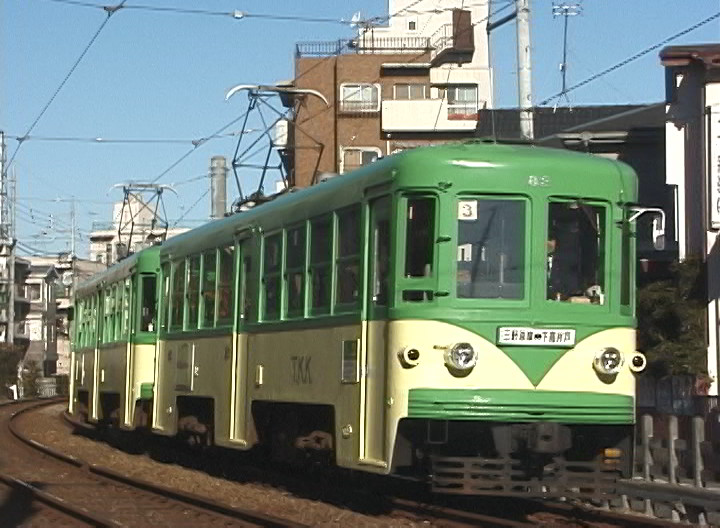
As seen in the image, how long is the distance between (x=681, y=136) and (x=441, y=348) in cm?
1716

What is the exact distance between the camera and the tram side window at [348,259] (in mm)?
11617

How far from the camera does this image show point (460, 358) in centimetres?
1062

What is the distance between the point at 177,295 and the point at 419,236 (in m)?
7.35

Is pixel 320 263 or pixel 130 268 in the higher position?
pixel 130 268

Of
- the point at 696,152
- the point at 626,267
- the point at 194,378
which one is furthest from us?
the point at 696,152

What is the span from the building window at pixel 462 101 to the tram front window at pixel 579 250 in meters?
46.9

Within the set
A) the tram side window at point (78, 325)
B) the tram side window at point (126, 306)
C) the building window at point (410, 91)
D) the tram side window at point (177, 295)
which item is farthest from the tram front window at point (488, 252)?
the building window at point (410, 91)

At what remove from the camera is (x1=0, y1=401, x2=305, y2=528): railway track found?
1202 cm

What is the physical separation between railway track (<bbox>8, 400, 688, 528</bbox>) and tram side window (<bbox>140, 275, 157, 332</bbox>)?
5123 millimetres

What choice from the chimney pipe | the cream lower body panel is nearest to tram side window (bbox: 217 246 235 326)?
the cream lower body panel

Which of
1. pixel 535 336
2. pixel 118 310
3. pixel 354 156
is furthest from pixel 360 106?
pixel 535 336

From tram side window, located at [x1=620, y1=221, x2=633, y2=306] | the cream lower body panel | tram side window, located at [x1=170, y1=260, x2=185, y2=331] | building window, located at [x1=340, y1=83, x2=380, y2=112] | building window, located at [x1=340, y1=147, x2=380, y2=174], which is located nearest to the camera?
tram side window, located at [x1=620, y1=221, x2=633, y2=306]

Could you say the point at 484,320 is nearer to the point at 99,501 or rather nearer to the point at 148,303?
the point at 99,501

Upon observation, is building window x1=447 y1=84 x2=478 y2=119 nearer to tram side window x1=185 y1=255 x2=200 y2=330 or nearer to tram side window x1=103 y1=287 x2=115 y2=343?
tram side window x1=103 y1=287 x2=115 y2=343
